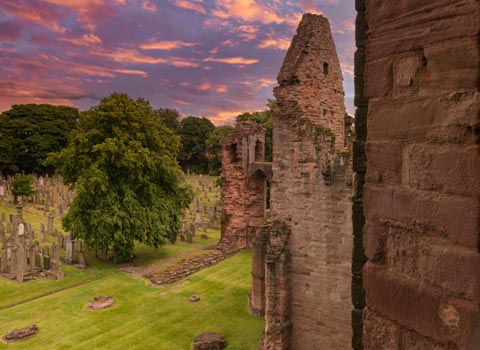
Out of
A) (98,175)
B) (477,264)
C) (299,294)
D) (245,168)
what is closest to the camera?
(477,264)

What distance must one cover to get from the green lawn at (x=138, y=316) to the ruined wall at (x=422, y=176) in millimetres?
10250

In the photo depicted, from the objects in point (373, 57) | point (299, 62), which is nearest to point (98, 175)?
point (299, 62)

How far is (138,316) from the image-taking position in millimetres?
13883

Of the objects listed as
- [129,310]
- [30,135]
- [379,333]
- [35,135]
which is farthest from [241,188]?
[30,135]

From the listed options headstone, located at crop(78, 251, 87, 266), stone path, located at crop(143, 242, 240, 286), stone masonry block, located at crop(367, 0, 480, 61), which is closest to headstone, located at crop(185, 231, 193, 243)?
stone path, located at crop(143, 242, 240, 286)

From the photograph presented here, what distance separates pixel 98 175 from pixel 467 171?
17043mm

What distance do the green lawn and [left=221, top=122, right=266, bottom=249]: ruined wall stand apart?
4536 mm

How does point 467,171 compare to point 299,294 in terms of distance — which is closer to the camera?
point 467,171

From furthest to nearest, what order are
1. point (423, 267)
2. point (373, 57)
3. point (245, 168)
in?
point (245, 168) → point (373, 57) → point (423, 267)

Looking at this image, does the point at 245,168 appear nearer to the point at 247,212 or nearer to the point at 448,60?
the point at 247,212

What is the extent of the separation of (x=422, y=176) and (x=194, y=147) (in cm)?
6829

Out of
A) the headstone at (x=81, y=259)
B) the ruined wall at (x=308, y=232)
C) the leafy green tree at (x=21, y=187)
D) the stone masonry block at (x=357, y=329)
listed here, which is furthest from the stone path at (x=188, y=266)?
the leafy green tree at (x=21, y=187)

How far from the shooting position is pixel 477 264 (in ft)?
6.61

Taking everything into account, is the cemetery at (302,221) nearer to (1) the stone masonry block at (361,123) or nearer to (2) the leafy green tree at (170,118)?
(1) the stone masonry block at (361,123)
